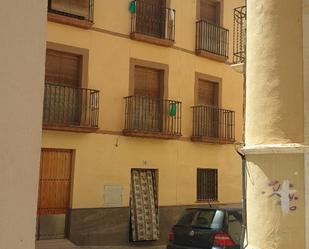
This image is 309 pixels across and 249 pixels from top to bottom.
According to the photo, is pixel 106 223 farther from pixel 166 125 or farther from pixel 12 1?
pixel 12 1

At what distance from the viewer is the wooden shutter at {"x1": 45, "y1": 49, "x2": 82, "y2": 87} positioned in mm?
13578

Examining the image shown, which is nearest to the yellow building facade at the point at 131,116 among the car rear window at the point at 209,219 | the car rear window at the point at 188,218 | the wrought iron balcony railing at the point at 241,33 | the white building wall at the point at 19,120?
the wrought iron balcony railing at the point at 241,33

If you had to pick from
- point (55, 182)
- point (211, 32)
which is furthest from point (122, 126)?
point (211, 32)

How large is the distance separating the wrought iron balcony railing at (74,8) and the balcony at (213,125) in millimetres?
4768

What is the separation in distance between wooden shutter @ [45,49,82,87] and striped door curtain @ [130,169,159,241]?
11.0 ft

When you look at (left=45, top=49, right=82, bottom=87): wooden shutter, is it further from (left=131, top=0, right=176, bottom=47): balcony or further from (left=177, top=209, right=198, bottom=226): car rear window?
(left=177, top=209, right=198, bottom=226): car rear window

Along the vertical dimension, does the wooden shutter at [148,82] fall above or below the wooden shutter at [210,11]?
below

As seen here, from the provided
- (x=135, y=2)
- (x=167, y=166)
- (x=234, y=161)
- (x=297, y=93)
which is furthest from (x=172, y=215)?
(x=297, y=93)

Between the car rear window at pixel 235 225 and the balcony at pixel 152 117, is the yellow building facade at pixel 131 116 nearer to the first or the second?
the balcony at pixel 152 117

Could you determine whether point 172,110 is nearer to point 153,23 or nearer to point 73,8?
point 153,23

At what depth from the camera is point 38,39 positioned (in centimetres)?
204

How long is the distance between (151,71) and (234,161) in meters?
4.88

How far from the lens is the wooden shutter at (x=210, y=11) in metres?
17.7

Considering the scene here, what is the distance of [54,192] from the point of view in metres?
13.4
